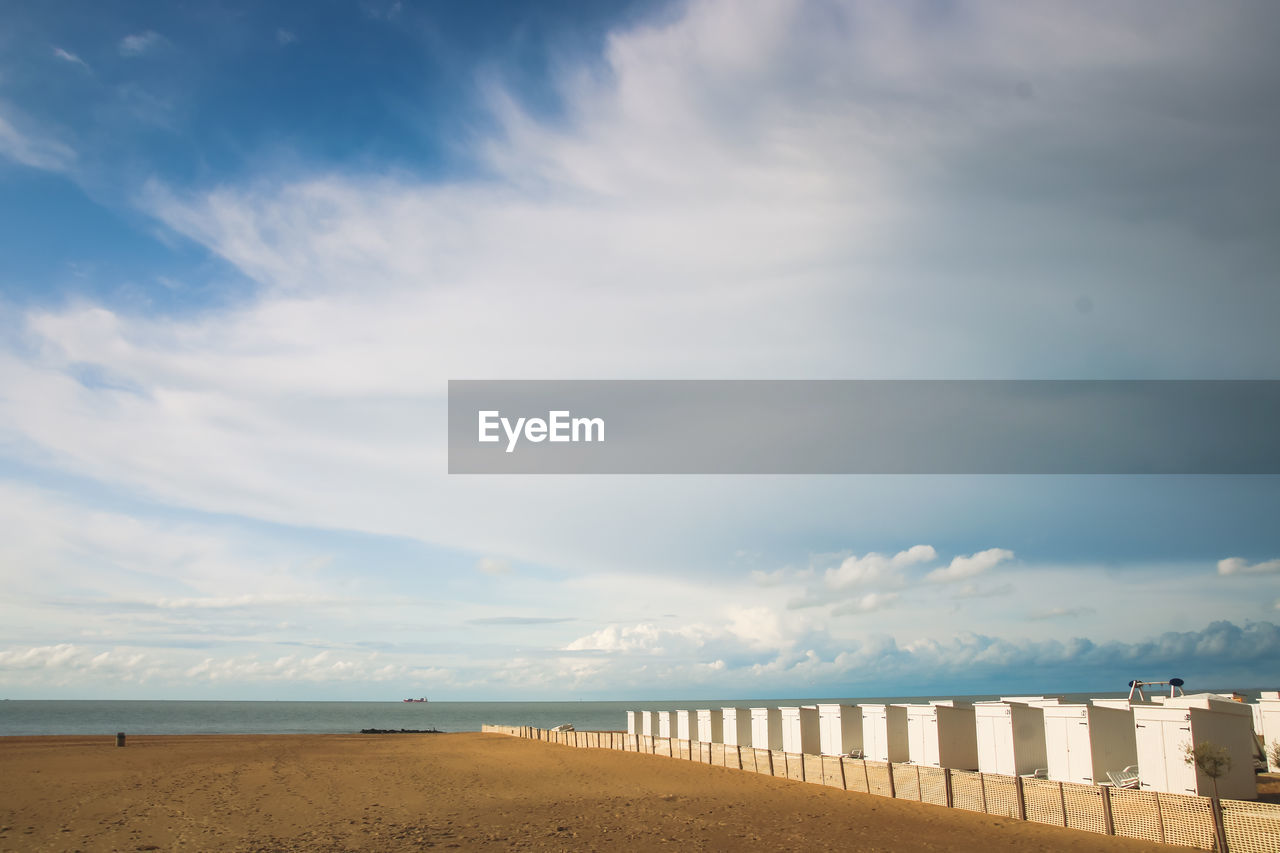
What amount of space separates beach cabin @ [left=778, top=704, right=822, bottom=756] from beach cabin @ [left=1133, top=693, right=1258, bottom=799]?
1702 cm

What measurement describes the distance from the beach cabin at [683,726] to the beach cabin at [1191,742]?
3176cm

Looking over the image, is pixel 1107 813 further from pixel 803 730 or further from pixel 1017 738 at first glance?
pixel 803 730

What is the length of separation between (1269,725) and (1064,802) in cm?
1188

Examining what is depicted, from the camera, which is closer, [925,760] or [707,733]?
[925,760]

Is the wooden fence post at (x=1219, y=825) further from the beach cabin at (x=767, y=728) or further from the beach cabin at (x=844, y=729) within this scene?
the beach cabin at (x=767, y=728)

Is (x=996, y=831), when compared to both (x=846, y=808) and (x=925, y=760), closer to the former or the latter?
(x=846, y=808)

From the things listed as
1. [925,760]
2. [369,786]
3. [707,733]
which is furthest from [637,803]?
[707,733]

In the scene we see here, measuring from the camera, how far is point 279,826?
2586 cm

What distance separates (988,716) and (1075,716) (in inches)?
135

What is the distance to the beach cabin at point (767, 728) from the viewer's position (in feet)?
135

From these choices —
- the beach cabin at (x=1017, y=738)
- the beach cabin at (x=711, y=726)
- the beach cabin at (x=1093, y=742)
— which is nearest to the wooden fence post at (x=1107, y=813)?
the beach cabin at (x=1093, y=742)

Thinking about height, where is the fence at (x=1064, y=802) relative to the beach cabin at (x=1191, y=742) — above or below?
below

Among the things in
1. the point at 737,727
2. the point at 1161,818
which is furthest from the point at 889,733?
the point at 737,727

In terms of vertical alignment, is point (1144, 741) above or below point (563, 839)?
above
